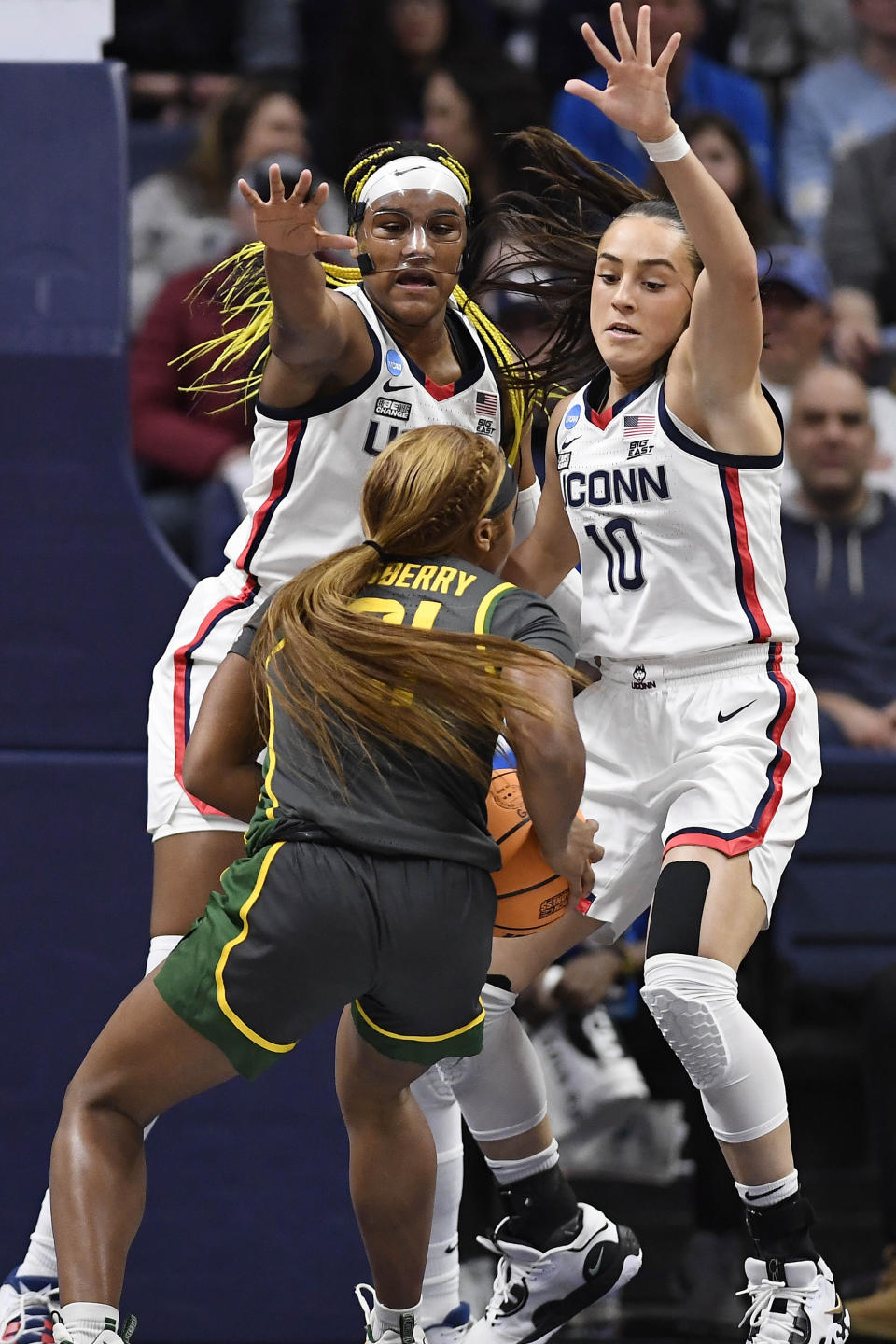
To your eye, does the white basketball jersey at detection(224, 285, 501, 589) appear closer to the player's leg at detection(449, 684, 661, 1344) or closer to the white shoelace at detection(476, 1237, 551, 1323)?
the player's leg at detection(449, 684, 661, 1344)

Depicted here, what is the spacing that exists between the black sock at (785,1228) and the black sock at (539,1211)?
0.52 metres

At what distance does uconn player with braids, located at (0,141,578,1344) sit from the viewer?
150 inches

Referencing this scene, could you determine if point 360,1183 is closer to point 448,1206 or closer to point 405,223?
point 448,1206

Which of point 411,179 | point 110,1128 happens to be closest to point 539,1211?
point 110,1128

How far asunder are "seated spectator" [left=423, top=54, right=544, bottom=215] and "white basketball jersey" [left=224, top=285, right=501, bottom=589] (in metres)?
3.45

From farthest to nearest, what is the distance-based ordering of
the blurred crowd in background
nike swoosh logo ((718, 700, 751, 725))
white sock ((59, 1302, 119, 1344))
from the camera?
1. the blurred crowd in background
2. nike swoosh logo ((718, 700, 751, 725))
3. white sock ((59, 1302, 119, 1344))

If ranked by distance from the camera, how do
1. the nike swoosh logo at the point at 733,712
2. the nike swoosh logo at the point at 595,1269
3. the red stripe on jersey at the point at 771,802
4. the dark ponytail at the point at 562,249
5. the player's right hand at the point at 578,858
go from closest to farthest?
the player's right hand at the point at 578,858
the red stripe on jersey at the point at 771,802
the nike swoosh logo at the point at 733,712
the nike swoosh logo at the point at 595,1269
the dark ponytail at the point at 562,249

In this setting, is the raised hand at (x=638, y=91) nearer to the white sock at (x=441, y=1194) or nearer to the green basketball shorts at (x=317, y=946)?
the green basketball shorts at (x=317, y=946)

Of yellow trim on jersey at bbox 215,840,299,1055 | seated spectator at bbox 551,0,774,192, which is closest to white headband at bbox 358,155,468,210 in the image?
yellow trim on jersey at bbox 215,840,299,1055

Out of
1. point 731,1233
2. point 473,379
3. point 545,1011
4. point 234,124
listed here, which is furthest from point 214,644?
point 234,124

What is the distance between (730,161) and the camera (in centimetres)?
715

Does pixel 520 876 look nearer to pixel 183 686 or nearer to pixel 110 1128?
pixel 110 1128

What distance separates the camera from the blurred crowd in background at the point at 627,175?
5.53m

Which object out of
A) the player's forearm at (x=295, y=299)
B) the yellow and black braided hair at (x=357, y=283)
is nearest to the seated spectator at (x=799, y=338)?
the yellow and black braided hair at (x=357, y=283)
